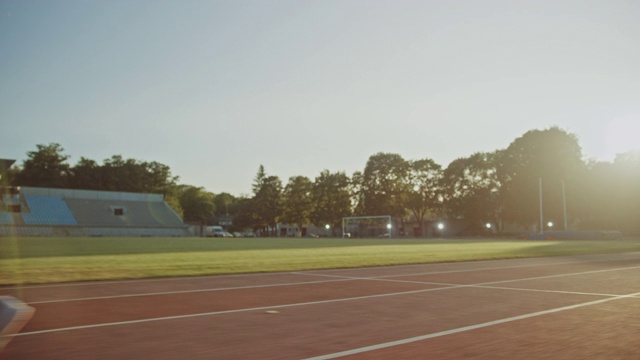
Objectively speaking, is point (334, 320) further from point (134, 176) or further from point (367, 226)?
point (134, 176)

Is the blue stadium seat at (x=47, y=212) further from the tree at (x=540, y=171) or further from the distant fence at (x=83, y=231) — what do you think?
the tree at (x=540, y=171)

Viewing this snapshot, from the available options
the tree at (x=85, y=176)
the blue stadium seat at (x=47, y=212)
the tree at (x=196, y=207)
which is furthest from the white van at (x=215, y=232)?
the tree at (x=196, y=207)

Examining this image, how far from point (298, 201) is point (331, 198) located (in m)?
10.6

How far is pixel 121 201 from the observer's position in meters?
94.3

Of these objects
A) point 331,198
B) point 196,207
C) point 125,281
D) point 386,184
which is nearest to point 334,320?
point 125,281

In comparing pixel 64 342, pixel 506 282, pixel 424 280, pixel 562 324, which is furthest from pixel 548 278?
pixel 64 342

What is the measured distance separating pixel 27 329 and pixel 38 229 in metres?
80.0

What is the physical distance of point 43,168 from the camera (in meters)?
99.9

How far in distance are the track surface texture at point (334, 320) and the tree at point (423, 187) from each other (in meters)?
81.8

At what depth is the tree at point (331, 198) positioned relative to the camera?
4188 inches

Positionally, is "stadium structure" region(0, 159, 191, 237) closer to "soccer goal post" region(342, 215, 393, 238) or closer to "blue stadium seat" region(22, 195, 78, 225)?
"blue stadium seat" region(22, 195, 78, 225)

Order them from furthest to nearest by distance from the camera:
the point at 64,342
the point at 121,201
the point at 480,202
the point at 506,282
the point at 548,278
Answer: the point at 121,201, the point at 480,202, the point at 548,278, the point at 506,282, the point at 64,342

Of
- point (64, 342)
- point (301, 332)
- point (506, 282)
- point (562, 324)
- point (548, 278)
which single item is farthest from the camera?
point (548, 278)

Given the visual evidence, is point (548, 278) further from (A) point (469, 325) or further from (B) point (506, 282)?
(A) point (469, 325)
